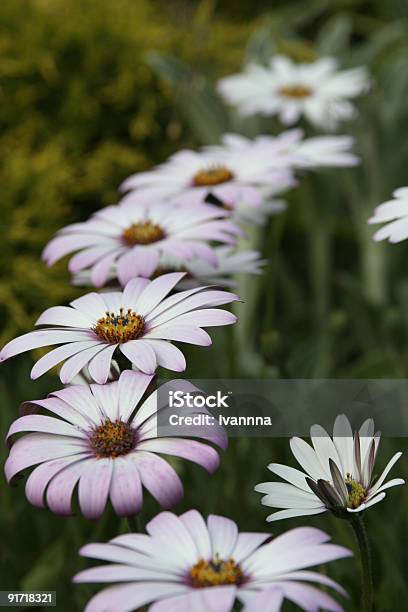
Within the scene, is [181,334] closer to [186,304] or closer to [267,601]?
[186,304]

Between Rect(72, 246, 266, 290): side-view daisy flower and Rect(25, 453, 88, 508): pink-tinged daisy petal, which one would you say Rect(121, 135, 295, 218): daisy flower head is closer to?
Rect(72, 246, 266, 290): side-view daisy flower

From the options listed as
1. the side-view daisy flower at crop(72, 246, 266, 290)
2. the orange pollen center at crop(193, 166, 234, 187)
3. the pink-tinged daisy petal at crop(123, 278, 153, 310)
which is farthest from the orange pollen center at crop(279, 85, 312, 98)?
the pink-tinged daisy petal at crop(123, 278, 153, 310)

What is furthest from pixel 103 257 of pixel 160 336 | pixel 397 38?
pixel 397 38

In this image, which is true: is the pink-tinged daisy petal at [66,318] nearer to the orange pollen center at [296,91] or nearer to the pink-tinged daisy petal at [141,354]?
the pink-tinged daisy petal at [141,354]

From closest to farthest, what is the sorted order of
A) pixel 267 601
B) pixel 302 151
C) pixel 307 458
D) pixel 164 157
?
pixel 267 601
pixel 307 458
pixel 302 151
pixel 164 157

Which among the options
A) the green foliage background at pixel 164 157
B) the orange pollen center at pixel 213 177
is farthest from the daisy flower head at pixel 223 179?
the green foliage background at pixel 164 157

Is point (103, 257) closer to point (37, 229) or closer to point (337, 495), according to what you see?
point (337, 495)

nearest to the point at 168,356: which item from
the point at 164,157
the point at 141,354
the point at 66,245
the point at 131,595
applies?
the point at 141,354
